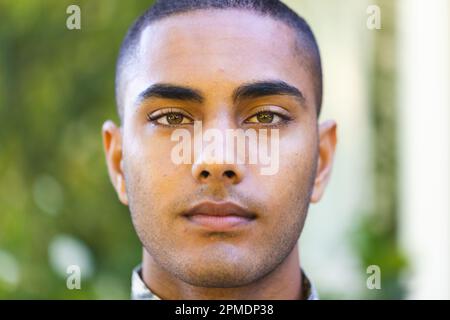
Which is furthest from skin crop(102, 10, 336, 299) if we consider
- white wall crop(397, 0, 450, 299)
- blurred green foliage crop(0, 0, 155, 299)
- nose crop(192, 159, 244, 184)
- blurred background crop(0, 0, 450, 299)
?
white wall crop(397, 0, 450, 299)

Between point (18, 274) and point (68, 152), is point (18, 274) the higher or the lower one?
the lower one

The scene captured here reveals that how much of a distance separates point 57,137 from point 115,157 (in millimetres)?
2519

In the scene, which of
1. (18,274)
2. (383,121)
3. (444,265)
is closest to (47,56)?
(18,274)

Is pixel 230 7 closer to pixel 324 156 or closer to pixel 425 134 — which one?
pixel 324 156

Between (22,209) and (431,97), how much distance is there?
2.54 meters

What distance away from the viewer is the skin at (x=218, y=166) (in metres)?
2.20

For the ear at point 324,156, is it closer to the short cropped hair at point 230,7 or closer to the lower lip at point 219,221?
the short cropped hair at point 230,7

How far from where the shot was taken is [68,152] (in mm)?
4844

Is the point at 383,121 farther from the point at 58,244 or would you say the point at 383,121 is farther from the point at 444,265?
the point at 58,244

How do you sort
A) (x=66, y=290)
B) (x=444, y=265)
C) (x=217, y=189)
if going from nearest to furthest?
(x=217, y=189) → (x=66, y=290) → (x=444, y=265)

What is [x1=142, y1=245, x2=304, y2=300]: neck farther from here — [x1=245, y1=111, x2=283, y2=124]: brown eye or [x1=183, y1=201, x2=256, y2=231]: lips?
[x1=245, y1=111, x2=283, y2=124]: brown eye

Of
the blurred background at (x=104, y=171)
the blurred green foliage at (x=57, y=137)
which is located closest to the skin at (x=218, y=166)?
the blurred background at (x=104, y=171)

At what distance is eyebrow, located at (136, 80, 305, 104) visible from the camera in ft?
7.36

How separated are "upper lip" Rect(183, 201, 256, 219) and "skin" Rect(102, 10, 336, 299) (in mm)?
16
